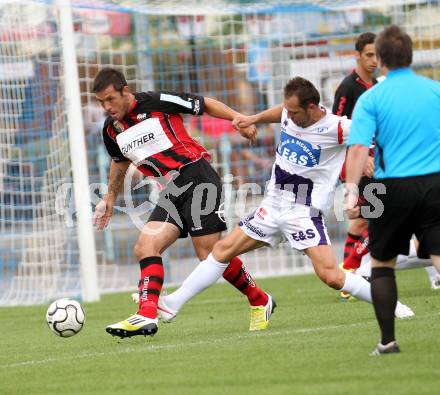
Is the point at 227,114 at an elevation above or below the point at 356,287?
above

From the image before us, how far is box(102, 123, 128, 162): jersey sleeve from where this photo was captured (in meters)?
9.03

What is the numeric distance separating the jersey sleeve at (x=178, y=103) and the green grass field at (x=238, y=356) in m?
1.68

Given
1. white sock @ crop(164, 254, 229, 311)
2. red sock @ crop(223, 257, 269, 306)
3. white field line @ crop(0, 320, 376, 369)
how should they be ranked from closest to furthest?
white field line @ crop(0, 320, 376, 369)
white sock @ crop(164, 254, 229, 311)
red sock @ crop(223, 257, 269, 306)

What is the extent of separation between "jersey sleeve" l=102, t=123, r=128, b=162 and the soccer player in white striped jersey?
3.49 feet

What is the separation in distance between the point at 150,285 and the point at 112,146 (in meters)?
1.21

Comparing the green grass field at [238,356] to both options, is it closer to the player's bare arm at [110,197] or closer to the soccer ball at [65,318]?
the soccer ball at [65,318]

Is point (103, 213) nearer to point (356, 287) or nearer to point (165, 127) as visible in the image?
point (165, 127)

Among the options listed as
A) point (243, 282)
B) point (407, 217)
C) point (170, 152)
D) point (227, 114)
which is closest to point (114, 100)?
point (170, 152)

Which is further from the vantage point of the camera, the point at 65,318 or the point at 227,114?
the point at 227,114

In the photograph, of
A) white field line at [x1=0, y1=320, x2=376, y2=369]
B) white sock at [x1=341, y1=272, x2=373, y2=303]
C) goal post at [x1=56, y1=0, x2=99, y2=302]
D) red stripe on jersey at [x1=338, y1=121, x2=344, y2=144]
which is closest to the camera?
white field line at [x1=0, y1=320, x2=376, y2=369]

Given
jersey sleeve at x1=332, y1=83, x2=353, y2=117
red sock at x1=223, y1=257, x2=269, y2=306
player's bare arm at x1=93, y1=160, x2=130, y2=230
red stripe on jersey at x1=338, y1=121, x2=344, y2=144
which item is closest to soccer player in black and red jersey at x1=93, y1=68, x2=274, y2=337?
red sock at x1=223, y1=257, x2=269, y2=306

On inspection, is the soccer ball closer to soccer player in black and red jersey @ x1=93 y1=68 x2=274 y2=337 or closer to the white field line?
soccer player in black and red jersey @ x1=93 y1=68 x2=274 y2=337

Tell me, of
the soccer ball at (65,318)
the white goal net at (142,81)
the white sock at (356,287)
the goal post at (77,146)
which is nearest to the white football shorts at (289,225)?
the white sock at (356,287)

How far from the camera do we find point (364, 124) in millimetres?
6445
